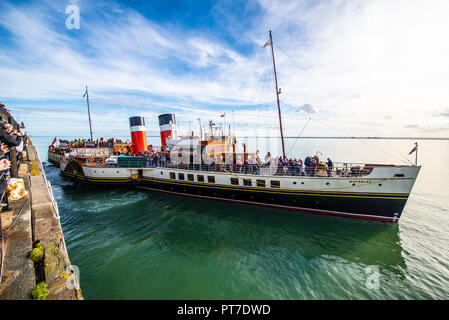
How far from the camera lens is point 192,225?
40.8 ft

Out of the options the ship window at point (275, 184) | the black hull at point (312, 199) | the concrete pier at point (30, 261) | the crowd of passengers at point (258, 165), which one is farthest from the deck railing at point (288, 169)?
the concrete pier at point (30, 261)

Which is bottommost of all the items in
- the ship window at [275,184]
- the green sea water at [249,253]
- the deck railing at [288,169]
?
the green sea water at [249,253]

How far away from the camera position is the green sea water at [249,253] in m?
7.29

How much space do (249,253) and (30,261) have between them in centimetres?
853

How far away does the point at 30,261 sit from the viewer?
17.7ft

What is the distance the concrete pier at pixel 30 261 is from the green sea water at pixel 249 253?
2351 millimetres

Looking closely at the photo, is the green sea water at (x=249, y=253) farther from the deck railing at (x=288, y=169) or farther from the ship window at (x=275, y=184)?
the deck railing at (x=288, y=169)

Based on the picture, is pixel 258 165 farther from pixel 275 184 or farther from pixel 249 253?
pixel 249 253

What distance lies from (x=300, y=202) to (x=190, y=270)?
32.3ft

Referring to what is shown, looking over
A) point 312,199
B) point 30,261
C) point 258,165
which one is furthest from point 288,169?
point 30,261
